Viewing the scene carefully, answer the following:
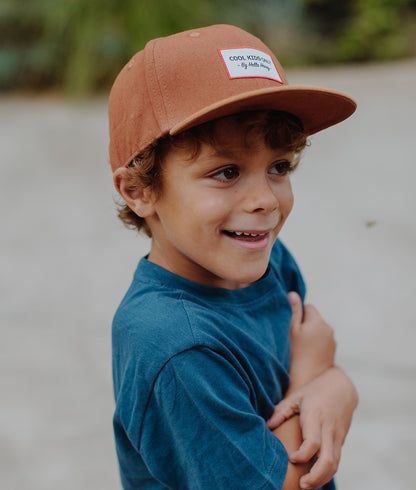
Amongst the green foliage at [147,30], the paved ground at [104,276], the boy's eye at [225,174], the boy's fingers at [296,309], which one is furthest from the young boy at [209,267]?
the green foliage at [147,30]

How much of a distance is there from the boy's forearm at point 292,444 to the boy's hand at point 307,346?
13 centimetres

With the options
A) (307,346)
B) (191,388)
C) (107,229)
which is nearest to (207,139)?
(191,388)

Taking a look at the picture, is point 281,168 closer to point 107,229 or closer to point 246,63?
point 246,63

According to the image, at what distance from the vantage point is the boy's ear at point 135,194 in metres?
1.22

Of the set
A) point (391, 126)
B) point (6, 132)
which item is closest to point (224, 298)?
point (391, 126)

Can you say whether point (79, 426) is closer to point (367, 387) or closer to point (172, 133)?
point (367, 387)

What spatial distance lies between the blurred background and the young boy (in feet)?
3.91

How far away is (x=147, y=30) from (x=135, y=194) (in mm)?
4477

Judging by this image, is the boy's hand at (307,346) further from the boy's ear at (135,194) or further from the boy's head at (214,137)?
the boy's ear at (135,194)

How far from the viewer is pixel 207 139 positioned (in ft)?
3.62

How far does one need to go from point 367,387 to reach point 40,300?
187 cm

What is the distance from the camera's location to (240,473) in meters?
1.05

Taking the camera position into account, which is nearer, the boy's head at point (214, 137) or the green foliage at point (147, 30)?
the boy's head at point (214, 137)

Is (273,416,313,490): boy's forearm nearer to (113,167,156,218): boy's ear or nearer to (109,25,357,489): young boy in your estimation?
(109,25,357,489): young boy
